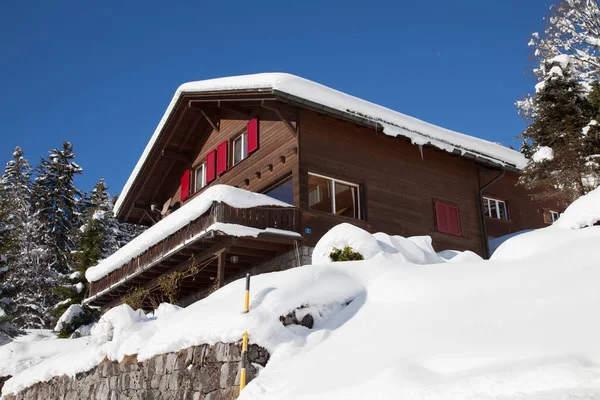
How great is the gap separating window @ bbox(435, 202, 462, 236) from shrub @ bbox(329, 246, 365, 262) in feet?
23.7

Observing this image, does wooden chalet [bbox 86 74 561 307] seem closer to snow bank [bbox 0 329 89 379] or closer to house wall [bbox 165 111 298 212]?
house wall [bbox 165 111 298 212]

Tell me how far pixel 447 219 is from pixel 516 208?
17.3 feet

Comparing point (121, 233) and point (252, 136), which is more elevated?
point (121, 233)

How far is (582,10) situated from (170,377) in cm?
2096

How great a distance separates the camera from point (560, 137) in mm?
20031

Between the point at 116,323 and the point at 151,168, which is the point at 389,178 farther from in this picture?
the point at 151,168

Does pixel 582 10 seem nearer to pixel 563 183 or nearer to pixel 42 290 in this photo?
pixel 563 183

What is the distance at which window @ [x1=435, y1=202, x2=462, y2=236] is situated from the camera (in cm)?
1784

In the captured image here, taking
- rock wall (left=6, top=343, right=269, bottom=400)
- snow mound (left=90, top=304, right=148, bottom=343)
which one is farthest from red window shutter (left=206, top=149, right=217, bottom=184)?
rock wall (left=6, top=343, right=269, bottom=400)

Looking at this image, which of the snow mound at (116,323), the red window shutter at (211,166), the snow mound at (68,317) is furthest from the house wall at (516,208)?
the snow mound at (68,317)

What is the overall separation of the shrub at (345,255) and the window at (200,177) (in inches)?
401

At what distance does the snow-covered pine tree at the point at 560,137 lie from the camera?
747 inches

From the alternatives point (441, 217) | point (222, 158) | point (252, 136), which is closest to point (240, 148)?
point (222, 158)

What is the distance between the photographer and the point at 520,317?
20.9 feet
